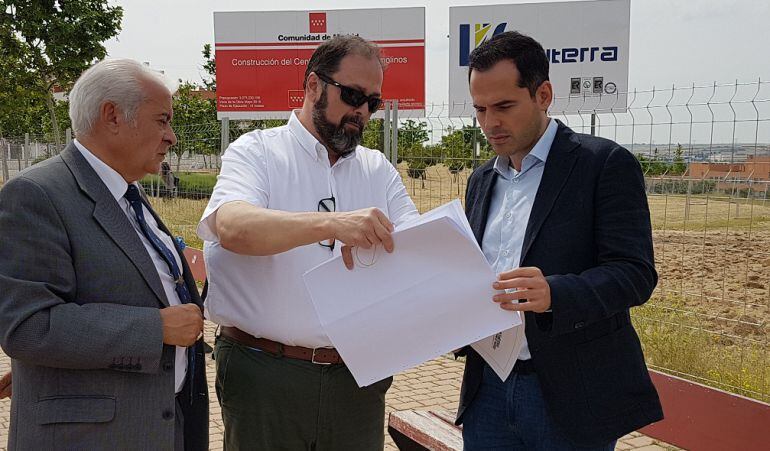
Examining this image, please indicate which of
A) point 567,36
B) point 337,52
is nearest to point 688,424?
point 337,52

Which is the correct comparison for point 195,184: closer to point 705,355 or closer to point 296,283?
point 705,355

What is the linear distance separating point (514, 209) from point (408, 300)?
20.9 inches

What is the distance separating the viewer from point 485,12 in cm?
1177

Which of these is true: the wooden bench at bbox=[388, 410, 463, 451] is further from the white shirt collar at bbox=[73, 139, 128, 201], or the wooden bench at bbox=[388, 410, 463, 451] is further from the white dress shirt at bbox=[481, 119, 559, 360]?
the white shirt collar at bbox=[73, 139, 128, 201]

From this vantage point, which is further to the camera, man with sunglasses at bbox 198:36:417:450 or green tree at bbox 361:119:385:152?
green tree at bbox 361:119:385:152

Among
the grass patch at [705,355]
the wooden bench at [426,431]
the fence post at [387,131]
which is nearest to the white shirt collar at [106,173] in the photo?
the wooden bench at [426,431]

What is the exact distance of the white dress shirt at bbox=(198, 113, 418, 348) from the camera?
2678mm

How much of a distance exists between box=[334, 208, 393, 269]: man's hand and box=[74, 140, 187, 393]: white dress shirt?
66 cm

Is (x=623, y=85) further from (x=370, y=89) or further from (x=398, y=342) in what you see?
(x=398, y=342)

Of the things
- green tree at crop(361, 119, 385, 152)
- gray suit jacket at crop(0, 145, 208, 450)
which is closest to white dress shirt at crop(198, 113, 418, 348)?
gray suit jacket at crop(0, 145, 208, 450)

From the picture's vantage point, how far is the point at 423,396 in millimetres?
6148

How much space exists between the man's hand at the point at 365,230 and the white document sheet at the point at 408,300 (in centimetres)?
4

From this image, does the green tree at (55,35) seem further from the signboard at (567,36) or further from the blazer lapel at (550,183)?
the blazer lapel at (550,183)

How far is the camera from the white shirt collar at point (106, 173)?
2344mm
